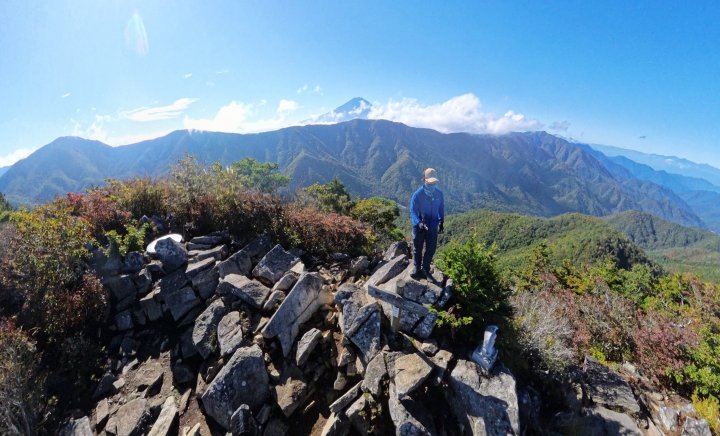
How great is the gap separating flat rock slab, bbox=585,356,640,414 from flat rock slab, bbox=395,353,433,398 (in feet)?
12.5

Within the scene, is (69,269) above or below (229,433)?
above

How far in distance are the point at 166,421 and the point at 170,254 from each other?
455cm

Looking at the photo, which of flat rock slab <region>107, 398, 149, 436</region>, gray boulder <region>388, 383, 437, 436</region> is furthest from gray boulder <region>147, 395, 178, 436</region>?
gray boulder <region>388, 383, 437, 436</region>

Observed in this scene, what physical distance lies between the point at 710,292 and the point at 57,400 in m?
26.6

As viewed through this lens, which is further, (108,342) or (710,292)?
(710,292)

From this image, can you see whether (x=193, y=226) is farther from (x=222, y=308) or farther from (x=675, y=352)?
(x=675, y=352)

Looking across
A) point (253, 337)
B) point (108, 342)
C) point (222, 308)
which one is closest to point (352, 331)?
point (253, 337)

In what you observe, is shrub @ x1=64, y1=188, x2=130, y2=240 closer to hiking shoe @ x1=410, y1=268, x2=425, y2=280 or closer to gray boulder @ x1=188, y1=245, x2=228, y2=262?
gray boulder @ x1=188, y1=245, x2=228, y2=262

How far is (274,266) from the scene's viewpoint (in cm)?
840

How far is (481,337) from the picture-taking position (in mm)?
6035

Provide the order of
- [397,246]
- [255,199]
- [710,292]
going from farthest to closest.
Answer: [710,292], [255,199], [397,246]

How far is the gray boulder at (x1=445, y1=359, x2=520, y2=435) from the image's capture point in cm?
491

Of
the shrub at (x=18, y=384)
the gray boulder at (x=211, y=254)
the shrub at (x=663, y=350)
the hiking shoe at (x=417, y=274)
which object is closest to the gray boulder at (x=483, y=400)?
the hiking shoe at (x=417, y=274)

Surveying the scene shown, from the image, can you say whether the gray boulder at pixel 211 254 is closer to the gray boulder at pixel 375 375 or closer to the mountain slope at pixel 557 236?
the gray boulder at pixel 375 375
